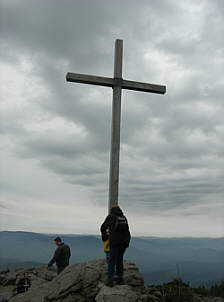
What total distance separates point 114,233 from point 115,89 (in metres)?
4.78

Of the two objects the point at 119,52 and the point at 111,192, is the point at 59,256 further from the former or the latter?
the point at 119,52

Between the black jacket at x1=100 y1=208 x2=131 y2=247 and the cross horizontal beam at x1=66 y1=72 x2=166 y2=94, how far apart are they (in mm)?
4325

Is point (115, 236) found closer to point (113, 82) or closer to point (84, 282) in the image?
point (84, 282)

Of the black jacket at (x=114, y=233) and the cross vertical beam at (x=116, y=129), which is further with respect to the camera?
the cross vertical beam at (x=116, y=129)

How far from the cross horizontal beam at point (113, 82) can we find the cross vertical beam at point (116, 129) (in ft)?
0.41

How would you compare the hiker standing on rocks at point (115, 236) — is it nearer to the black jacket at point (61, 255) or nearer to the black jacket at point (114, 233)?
the black jacket at point (114, 233)

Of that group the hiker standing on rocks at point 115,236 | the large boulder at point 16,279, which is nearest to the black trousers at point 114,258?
the hiker standing on rocks at point 115,236

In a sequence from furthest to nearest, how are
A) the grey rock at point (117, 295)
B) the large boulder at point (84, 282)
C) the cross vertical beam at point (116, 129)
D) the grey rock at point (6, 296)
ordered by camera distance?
the grey rock at point (6, 296) < the cross vertical beam at point (116, 129) < the large boulder at point (84, 282) < the grey rock at point (117, 295)

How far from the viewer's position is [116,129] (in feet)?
31.6

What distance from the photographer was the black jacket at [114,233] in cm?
767

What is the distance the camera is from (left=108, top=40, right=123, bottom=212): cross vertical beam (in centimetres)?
913

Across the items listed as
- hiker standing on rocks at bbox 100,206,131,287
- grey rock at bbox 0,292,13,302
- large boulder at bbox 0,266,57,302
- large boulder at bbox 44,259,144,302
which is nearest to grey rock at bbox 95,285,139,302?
large boulder at bbox 44,259,144,302

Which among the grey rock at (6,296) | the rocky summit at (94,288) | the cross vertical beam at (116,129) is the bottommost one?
the grey rock at (6,296)

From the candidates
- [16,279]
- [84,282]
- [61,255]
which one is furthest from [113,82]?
[16,279]
